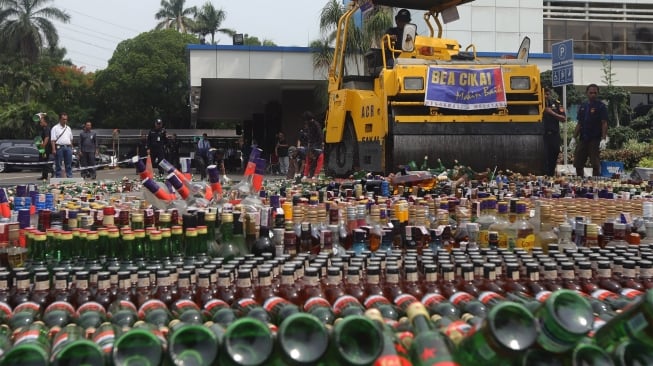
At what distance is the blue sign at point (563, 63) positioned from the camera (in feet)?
44.5

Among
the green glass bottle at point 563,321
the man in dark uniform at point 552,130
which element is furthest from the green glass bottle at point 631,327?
the man in dark uniform at point 552,130

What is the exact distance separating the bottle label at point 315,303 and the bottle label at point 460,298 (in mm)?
540

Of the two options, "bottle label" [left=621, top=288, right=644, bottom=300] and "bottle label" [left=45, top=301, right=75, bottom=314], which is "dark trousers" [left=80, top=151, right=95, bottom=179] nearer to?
"bottle label" [left=45, top=301, right=75, bottom=314]

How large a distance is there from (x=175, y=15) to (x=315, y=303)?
6897 cm

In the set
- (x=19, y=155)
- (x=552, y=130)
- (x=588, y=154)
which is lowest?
(x=588, y=154)

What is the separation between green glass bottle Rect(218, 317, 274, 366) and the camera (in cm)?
188

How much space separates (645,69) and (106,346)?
3120 cm

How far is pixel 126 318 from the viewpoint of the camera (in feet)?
9.02

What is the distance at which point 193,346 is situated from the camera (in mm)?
1953

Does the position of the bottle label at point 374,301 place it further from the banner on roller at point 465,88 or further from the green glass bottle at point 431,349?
the banner on roller at point 465,88

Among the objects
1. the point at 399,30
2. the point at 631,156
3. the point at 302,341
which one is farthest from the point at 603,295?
the point at 631,156

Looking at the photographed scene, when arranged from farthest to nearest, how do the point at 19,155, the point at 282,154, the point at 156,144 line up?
the point at 19,155 → the point at 282,154 → the point at 156,144

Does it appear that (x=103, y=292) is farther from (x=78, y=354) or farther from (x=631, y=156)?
(x=631, y=156)

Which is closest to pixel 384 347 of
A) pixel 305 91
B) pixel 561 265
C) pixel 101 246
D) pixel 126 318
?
pixel 126 318
